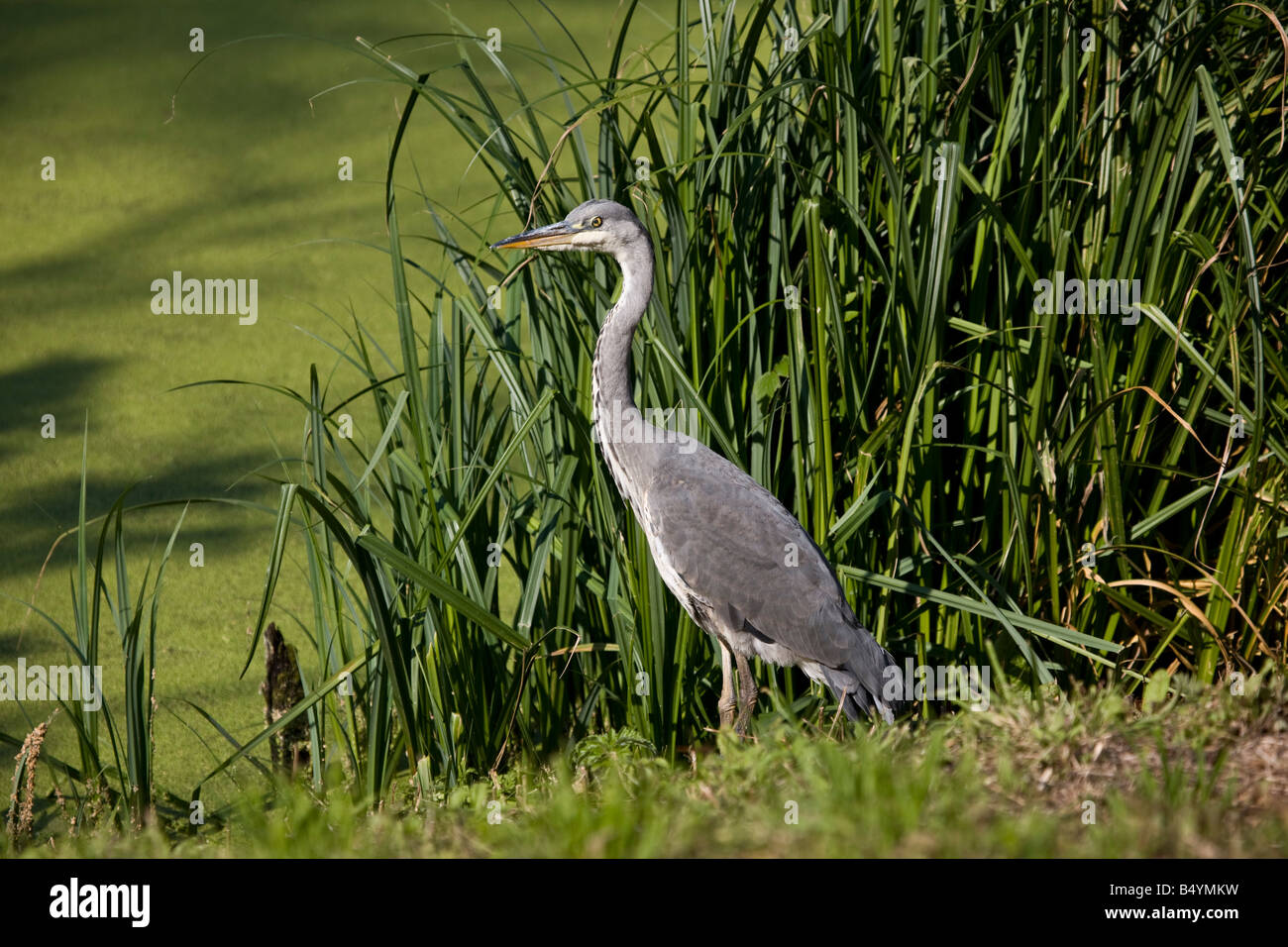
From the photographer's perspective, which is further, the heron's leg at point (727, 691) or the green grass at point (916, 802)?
the heron's leg at point (727, 691)

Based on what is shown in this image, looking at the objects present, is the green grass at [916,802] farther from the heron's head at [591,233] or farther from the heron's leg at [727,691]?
the heron's head at [591,233]

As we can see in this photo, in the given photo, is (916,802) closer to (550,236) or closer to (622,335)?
(622,335)

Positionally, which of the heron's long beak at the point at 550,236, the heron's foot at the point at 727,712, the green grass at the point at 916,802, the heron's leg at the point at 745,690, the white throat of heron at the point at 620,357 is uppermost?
the heron's long beak at the point at 550,236

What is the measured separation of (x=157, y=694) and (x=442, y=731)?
1.20 m

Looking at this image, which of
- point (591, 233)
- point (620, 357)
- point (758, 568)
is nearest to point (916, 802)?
point (758, 568)

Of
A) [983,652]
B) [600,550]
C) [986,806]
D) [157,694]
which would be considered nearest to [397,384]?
[157,694]

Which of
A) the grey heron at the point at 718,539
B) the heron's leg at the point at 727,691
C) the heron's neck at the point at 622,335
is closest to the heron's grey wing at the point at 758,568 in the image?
the grey heron at the point at 718,539

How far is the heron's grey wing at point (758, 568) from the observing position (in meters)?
2.58

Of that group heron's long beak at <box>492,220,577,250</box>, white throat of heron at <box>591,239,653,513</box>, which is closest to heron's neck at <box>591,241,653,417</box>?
white throat of heron at <box>591,239,653,513</box>

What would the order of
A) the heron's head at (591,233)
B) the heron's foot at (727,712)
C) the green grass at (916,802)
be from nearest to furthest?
the green grass at (916,802) < the heron's head at (591,233) < the heron's foot at (727,712)

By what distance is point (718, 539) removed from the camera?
8.68 feet

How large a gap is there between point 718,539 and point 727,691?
0.38 m

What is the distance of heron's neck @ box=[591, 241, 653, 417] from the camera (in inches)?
104

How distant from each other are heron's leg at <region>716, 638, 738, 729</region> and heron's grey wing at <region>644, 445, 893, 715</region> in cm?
11
